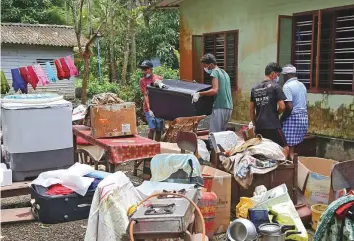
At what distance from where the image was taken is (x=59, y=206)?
4402 mm

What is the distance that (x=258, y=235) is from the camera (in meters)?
3.49

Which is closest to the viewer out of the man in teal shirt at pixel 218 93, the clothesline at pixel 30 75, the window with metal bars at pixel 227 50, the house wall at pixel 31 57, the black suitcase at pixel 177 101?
the man in teal shirt at pixel 218 93

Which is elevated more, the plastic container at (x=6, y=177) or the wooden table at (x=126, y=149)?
the wooden table at (x=126, y=149)

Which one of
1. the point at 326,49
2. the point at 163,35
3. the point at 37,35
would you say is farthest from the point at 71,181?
the point at 37,35

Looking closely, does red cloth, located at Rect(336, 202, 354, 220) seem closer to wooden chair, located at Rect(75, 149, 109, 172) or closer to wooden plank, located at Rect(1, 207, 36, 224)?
wooden plank, located at Rect(1, 207, 36, 224)

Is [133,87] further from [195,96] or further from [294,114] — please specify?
[294,114]

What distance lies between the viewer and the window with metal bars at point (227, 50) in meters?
8.95

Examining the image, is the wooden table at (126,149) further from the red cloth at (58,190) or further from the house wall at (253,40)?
the house wall at (253,40)

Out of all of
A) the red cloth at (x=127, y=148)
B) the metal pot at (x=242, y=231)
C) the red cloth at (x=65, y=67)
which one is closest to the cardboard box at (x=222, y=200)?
the metal pot at (x=242, y=231)

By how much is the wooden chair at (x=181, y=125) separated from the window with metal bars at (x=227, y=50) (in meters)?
2.55

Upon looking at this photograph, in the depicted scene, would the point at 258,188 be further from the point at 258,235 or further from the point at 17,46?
the point at 17,46

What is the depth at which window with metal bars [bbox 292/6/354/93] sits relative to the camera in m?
6.44

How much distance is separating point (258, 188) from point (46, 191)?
2.28 meters

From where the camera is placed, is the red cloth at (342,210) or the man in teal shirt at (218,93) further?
the man in teal shirt at (218,93)
